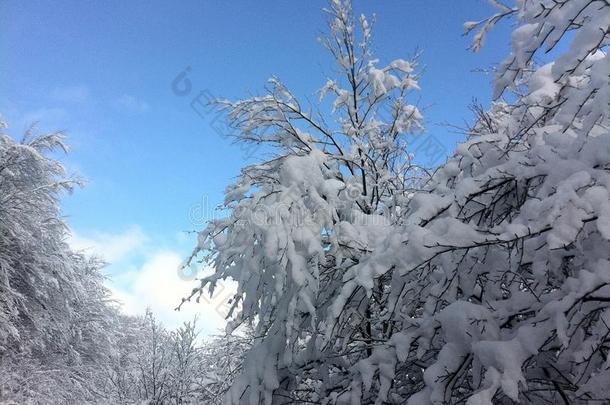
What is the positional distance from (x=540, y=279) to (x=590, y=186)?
1.60 feet

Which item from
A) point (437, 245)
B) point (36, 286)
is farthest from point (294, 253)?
point (36, 286)

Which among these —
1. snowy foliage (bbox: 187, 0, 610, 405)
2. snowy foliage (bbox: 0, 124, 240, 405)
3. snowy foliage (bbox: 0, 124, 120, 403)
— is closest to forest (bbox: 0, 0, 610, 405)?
snowy foliage (bbox: 187, 0, 610, 405)

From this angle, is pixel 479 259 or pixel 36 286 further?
pixel 36 286

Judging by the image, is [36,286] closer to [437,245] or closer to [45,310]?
[45,310]

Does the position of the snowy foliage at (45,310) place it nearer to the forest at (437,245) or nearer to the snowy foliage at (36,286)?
the snowy foliage at (36,286)

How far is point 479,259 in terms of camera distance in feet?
7.13

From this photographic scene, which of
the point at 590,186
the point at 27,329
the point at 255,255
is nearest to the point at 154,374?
the point at 27,329

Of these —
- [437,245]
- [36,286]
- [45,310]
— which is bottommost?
[437,245]

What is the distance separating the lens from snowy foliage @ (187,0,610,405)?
5.32 feet

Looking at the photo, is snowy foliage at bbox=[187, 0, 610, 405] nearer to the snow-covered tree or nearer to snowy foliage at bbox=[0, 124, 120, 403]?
the snow-covered tree

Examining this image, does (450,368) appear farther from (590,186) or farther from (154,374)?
(154,374)

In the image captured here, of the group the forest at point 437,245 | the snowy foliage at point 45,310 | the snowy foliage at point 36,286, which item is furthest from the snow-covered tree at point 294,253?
the snowy foliage at point 36,286

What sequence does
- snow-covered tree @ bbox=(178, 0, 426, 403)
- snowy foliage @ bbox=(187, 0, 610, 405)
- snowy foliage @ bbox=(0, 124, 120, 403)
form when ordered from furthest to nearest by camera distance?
snowy foliage @ bbox=(0, 124, 120, 403)
snow-covered tree @ bbox=(178, 0, 426, 403)
snowy foliage @ bbox=(187, 0, 610, 405)

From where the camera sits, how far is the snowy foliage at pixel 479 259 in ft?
5.32
